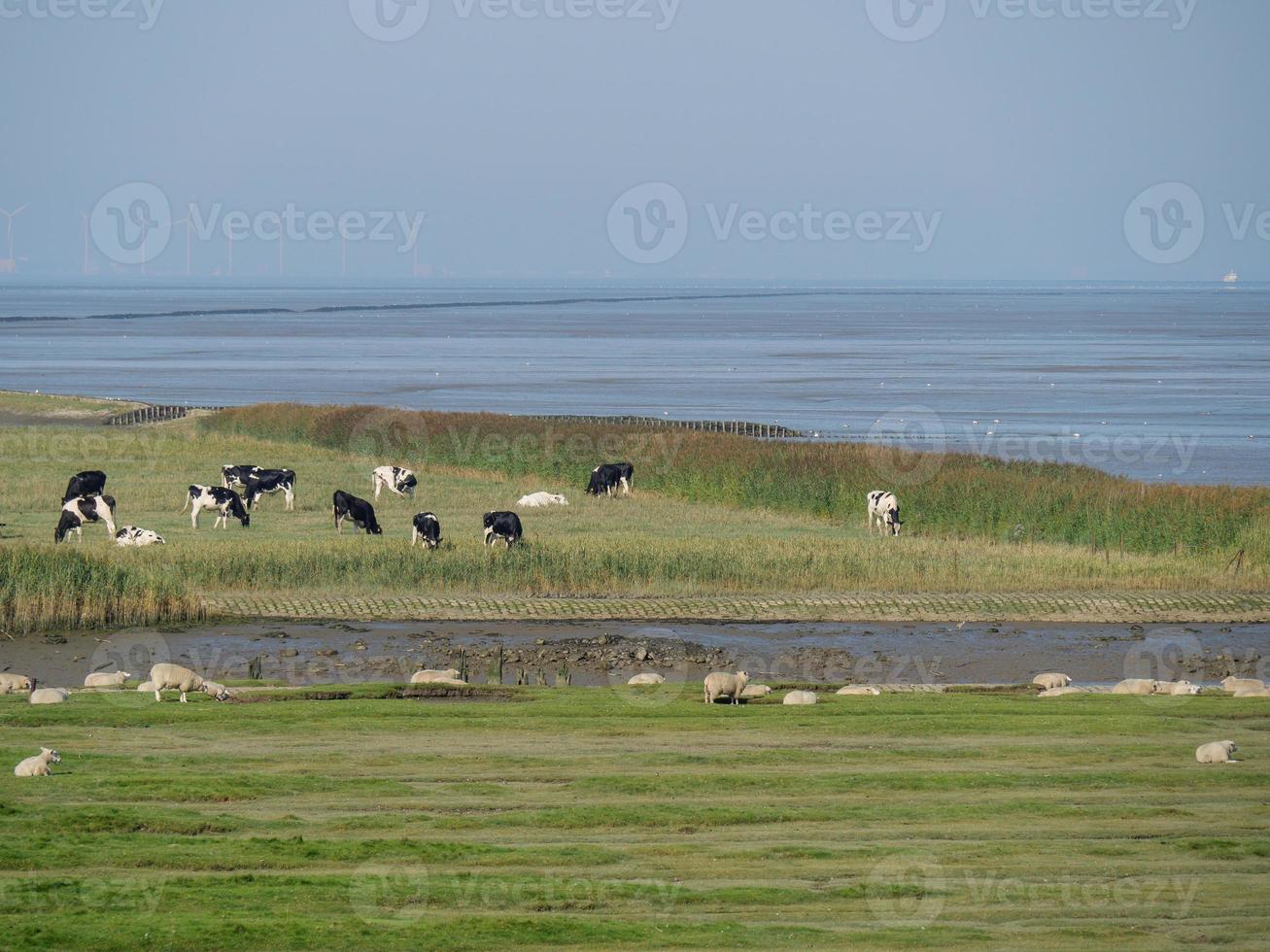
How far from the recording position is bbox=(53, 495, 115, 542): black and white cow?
141ft

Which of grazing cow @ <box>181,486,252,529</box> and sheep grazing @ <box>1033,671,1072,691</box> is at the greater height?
grazing cow @ <box>181,486,252,529</box>

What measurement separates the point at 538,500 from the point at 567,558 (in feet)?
38.1

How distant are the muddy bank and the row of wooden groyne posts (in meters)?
39.8

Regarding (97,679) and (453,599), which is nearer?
(97,679)

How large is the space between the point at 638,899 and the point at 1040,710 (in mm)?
11652

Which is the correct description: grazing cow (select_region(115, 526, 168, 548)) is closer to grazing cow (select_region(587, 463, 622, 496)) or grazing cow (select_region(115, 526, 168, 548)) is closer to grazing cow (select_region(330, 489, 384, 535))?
grazing cow (select_region(330, 489, 384, 535))

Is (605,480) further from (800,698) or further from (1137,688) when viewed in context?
(800,698)

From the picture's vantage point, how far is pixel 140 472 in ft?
190

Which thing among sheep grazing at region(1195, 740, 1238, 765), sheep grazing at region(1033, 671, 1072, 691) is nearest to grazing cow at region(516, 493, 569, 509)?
sheep grazing at region(1033, 671, 1072, 691)

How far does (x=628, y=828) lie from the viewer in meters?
16.7

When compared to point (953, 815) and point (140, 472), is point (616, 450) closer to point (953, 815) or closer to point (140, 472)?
point (140, 472)

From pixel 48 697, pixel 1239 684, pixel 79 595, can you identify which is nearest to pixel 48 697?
pixel 48 697

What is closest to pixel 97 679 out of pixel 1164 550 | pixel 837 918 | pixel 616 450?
pixel 837 918

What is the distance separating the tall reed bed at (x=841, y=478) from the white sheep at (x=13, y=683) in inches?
1119
